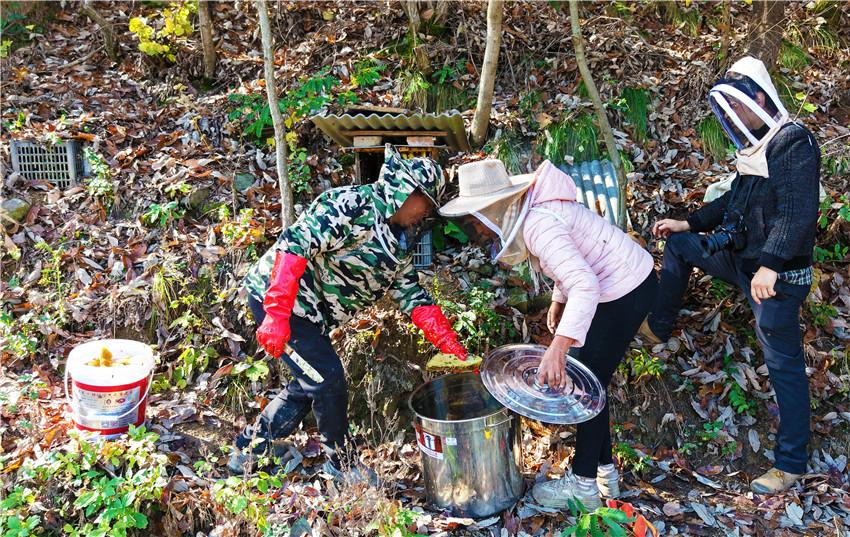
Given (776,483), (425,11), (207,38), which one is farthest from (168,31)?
(776,483)

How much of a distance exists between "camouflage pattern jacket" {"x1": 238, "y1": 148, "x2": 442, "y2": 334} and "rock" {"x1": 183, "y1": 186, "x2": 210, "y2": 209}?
2.48 metres

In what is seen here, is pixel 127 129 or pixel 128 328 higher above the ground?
pixel 127 129

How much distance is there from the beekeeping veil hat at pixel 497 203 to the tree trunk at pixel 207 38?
5195 mm

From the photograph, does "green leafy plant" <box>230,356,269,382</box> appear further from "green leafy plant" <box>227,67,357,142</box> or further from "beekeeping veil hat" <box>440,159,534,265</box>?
"green leafy plant" <box>227,67,357,142</box>

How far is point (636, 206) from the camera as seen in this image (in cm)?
566

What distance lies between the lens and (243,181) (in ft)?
20.5

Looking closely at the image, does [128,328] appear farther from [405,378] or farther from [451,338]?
[451,338]

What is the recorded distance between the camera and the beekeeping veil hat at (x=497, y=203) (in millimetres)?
3297

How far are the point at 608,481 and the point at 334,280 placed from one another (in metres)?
2.18

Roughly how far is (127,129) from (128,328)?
2.61 meters

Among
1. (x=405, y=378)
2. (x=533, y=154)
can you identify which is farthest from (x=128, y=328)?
(x=533, y=154)

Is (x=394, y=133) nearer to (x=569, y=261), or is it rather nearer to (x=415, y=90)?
(x=415, y=90)

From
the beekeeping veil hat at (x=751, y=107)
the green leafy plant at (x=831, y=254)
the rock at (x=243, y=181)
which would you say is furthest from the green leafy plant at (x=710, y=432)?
the rock at (x=243, y=181)

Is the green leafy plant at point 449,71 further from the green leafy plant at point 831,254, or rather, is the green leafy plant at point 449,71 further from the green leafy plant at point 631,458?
the green leafy plant at point 631,458
